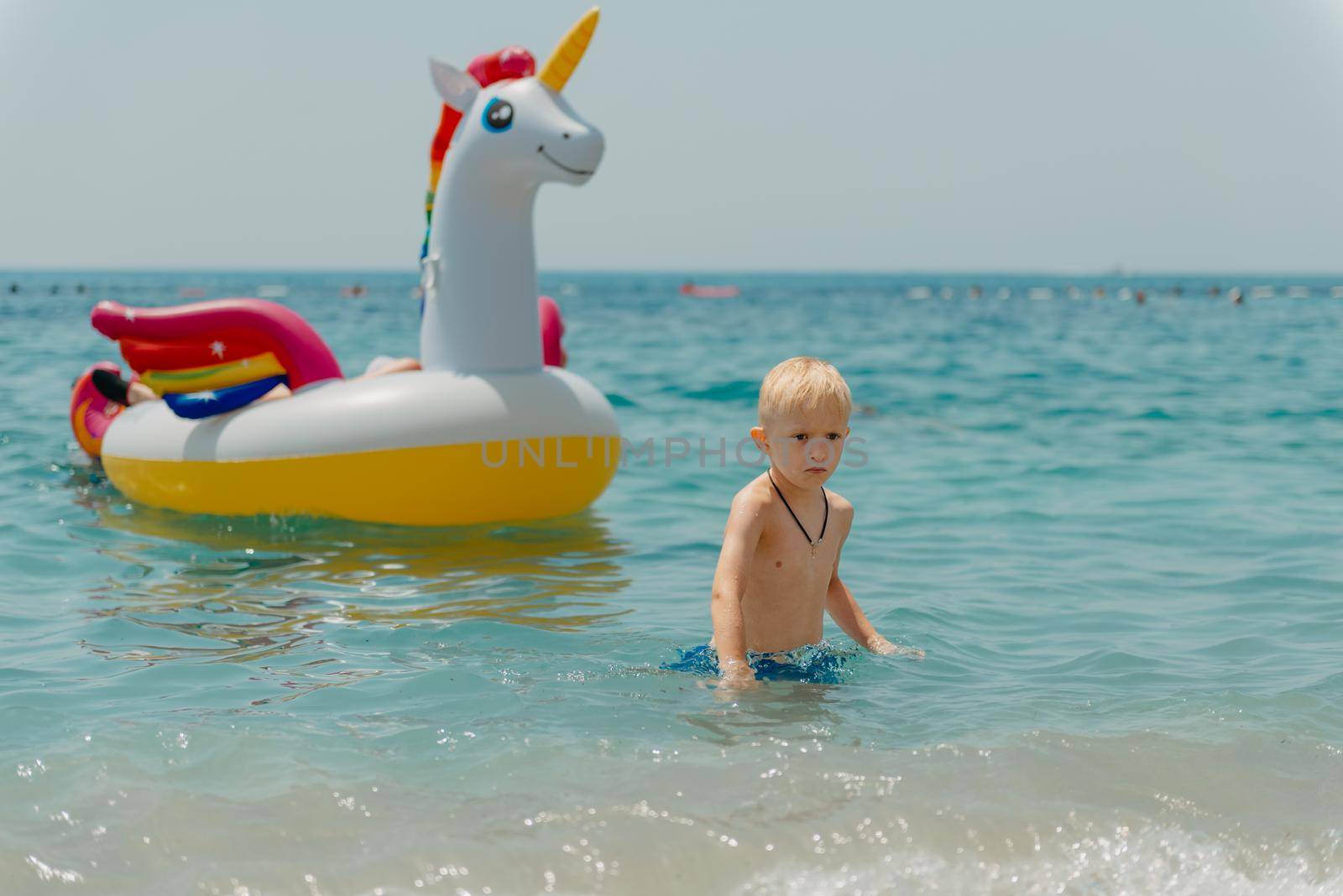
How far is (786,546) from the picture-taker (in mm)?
3604

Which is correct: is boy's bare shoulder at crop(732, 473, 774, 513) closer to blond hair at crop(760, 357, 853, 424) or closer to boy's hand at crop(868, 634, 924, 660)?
blond hair at crop(760, 357, 853, 424)

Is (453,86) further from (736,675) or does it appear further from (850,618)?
(736,675)

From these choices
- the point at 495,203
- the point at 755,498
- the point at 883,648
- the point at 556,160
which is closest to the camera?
the point at 755,498

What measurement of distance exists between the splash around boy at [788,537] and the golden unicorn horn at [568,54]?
3.31 meters

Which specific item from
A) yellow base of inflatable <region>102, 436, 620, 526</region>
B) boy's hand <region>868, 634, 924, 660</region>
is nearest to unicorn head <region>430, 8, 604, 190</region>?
yellow base of inflatable <region>102, 436, 620, 526</region>

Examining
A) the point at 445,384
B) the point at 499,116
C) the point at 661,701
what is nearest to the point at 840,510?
the point at 661,701

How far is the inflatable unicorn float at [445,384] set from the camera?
240 inches

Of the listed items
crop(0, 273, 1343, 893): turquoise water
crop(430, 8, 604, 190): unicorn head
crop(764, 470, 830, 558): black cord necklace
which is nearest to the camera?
crop(0, 273, 1343, 893): turquoise water

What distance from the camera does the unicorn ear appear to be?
6266 millimetres

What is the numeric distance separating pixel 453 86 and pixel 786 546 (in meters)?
3.73

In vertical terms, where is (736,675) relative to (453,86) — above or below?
below

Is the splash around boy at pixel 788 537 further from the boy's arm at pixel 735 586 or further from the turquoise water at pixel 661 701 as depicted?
the turquoise water at pixel 661 701

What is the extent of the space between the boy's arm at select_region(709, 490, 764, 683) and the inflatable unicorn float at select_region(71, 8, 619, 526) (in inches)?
111

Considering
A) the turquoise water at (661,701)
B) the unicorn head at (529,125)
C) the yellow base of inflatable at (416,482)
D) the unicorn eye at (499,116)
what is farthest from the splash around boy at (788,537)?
the unicorn eye at (499,116)
